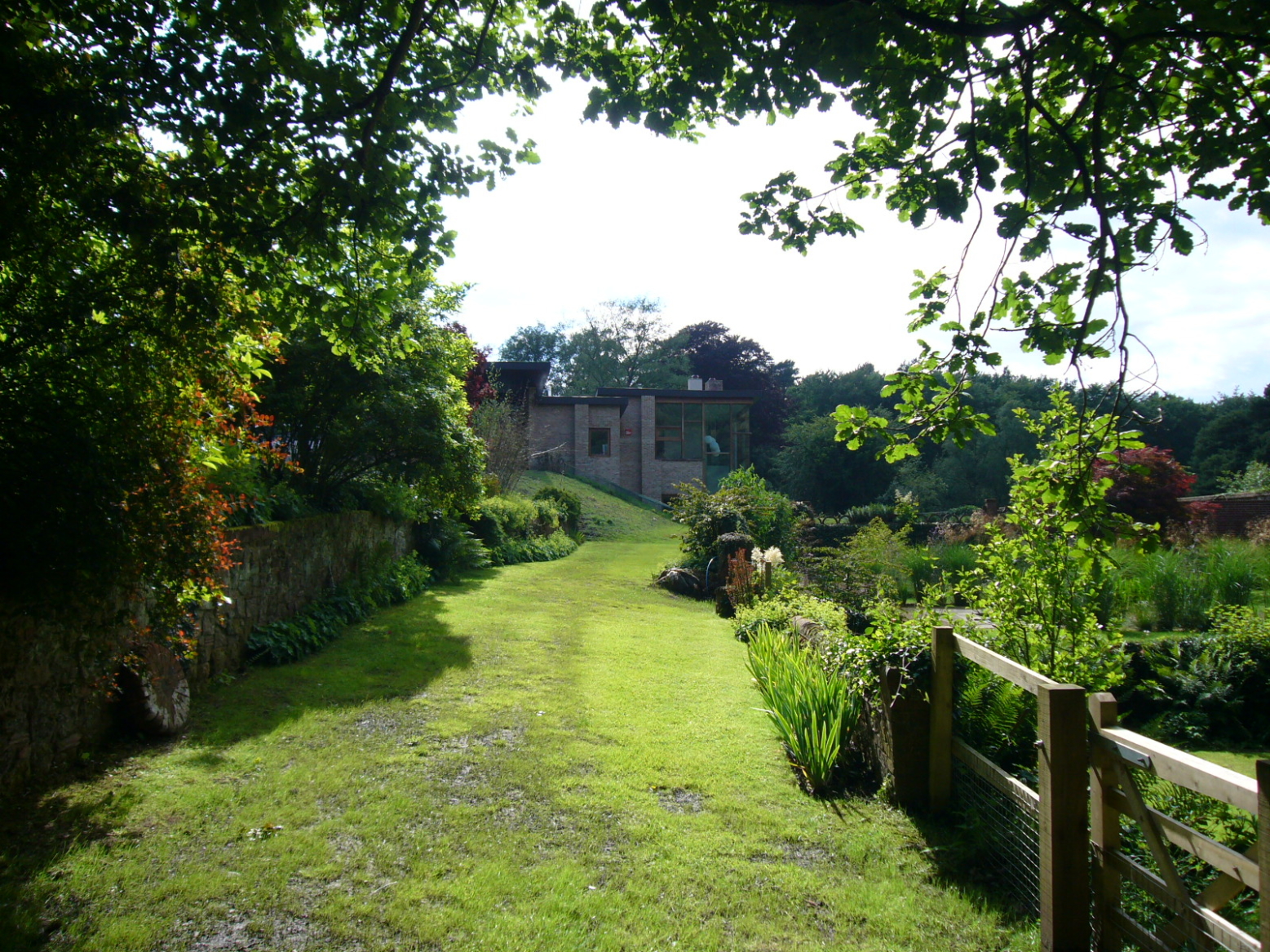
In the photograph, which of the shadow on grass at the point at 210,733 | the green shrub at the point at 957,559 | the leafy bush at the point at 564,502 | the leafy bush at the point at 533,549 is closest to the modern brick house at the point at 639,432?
the leafy bush at the point at 564,502

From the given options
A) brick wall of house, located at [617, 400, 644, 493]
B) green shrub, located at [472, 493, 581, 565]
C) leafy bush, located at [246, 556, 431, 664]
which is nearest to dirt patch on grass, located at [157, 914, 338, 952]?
leafy bush, located at [246, 556, 431, 664]

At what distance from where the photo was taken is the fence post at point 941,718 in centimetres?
446

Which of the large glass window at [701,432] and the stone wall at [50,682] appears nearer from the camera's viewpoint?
the stone wall at [50,682]

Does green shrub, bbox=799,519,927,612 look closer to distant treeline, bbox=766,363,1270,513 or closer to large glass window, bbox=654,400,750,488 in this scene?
distant treeline, bbox=766,363,1270,513

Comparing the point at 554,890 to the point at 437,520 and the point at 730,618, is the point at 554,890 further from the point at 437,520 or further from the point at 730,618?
the point at 437,520

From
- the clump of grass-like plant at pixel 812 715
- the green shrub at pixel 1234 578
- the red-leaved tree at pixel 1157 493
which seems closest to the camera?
the clump of grass-like plant at pixel 812 715

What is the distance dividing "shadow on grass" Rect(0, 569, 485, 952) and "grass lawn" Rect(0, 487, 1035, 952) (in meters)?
0.02

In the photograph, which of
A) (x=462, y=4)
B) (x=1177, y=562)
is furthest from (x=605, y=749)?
(x=1177, y=562)

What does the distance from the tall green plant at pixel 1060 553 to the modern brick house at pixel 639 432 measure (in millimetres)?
28577

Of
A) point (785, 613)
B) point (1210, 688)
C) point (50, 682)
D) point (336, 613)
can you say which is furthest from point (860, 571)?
point (50, 682)

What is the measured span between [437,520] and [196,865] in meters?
11.2

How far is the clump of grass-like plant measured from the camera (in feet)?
17.0

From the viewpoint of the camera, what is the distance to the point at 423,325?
1091cm

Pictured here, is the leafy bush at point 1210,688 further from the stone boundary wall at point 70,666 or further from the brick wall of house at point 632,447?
the brick wall of house at point 632,447
